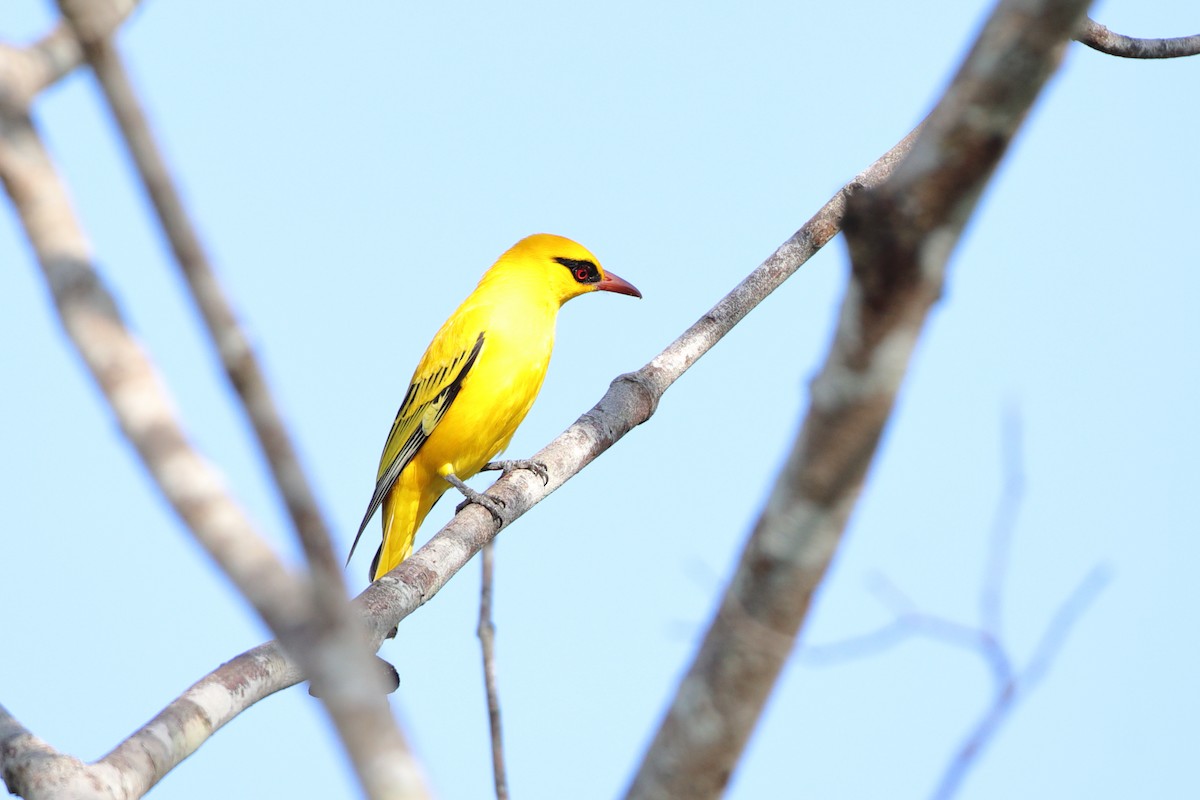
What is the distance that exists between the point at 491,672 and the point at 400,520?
8.33ft

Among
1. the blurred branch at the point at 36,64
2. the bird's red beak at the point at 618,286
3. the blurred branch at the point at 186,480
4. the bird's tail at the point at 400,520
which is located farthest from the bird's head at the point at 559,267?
the blurred branch at the point at 186,480

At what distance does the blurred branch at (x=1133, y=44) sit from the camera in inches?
193

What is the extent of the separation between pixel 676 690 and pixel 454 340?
5.28 m

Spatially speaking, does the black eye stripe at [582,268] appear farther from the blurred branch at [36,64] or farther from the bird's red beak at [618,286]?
the blurred branch at [36,64]

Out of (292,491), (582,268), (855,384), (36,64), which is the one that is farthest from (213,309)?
(582,268)

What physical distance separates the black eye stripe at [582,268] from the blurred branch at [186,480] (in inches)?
216

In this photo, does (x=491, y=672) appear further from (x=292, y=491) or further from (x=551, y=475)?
(x=292, y=491)

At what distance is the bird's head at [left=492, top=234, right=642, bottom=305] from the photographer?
740cm

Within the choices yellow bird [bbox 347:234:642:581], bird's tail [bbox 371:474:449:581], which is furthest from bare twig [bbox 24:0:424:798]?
bird's tail [bbox 371:474:449:581]

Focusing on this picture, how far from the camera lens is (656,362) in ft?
17.4

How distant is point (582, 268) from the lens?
298 inches

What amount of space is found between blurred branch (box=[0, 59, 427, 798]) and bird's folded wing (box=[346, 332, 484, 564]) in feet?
14.9

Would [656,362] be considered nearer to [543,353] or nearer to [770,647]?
[543,353]

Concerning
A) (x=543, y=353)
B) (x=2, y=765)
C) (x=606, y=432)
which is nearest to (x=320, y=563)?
(x=2, y=765)
